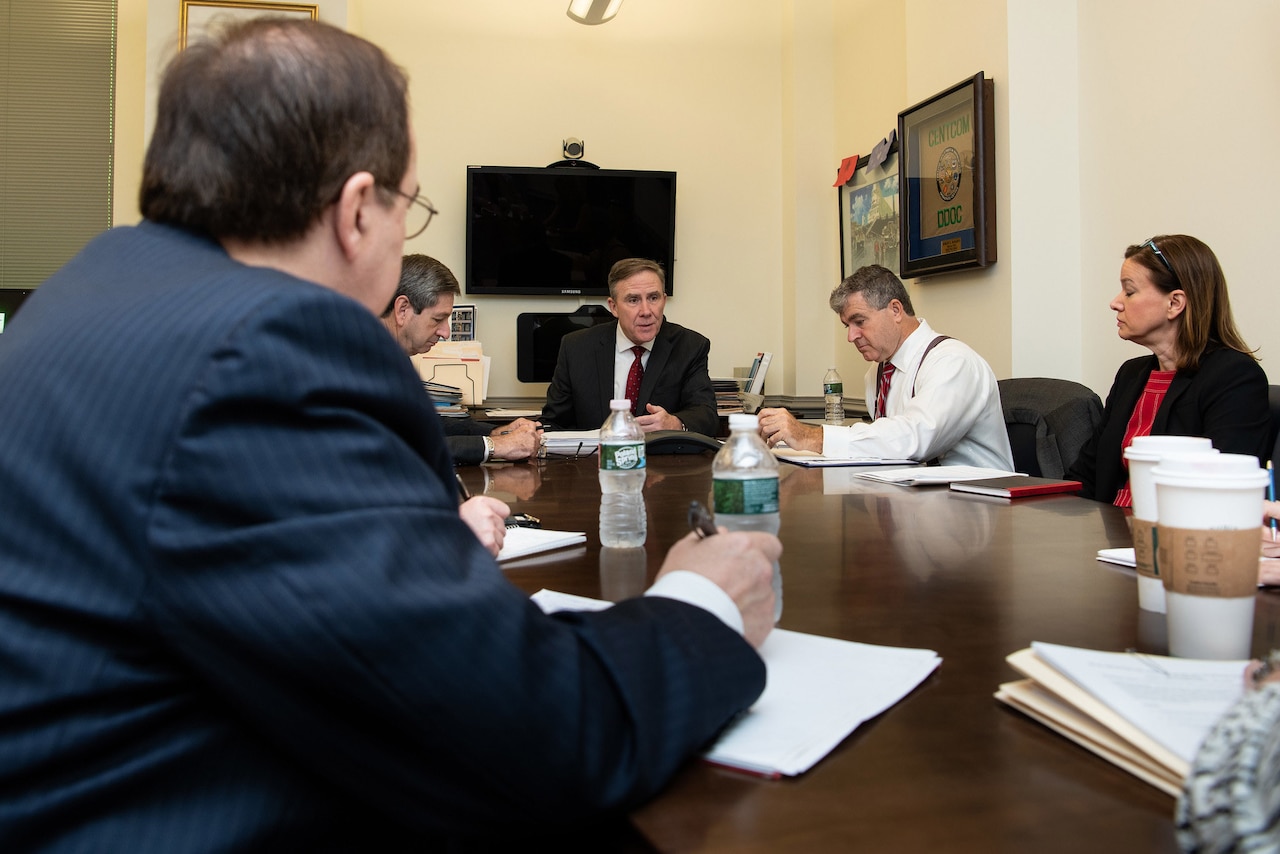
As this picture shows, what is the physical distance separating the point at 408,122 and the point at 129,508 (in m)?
0.36

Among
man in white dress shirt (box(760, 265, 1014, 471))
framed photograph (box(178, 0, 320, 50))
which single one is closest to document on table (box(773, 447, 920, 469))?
man in white dress shirt (box(760, 265, 1014, 471))

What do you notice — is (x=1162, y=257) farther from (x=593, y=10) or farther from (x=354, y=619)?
(x=593, y=10)

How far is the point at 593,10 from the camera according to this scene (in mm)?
4371

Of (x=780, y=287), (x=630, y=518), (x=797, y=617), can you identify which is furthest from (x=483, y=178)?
(x=797, y=617)

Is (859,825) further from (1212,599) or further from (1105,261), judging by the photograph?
(1105,261)

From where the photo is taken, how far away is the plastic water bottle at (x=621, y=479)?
55.2 inches

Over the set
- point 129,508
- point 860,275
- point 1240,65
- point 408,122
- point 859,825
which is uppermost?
point 1240,65

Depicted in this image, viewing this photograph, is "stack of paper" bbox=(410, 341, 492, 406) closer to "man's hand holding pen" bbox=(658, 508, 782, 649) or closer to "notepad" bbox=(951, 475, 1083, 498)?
"notepad" bbox=(951, 475, 1083, 498)

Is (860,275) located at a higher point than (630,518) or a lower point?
higher

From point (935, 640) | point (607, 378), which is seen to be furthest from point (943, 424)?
point (935, 640)

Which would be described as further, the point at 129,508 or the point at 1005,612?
the point at 1005,612

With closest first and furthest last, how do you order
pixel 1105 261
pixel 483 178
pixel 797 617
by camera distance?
1. pixel 797 617
2. pixel 1105 261
3. pixel 483 178

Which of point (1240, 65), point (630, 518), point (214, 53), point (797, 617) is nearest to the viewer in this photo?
point (214, 53)

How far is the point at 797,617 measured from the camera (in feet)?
3.15
